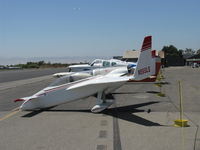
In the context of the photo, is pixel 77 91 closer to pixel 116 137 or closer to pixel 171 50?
pixel 116 137

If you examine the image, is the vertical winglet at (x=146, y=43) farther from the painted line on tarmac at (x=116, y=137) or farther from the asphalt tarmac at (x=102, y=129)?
the painted line on tarmac at (x=116, y=137)

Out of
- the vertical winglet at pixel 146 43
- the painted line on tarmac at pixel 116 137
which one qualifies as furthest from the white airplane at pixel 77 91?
the painted line on tarmac at pixel 116 137

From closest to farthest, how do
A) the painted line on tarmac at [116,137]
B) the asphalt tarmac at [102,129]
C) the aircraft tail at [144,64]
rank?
the painted line on tarmac at [116,137] → the asphalt tarmac at [102,129] → the aircraft tail at [144,64]

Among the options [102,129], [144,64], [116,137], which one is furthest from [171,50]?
[116,137]

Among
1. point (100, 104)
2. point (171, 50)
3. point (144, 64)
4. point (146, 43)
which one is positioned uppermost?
point (171, 50)

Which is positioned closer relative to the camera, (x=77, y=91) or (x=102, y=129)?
(x=102, y=129)

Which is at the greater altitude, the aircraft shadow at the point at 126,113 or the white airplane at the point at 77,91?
the white airplane at the point at 77,91

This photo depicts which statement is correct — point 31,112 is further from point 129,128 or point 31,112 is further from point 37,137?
point 129,128

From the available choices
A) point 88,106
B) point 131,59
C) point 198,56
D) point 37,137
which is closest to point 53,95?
point 88,106

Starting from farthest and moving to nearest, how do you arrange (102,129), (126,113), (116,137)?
1. (126,113)
2. (102,129)
3. (116,137)

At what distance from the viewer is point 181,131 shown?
655cm

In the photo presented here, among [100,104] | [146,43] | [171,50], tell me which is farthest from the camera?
[171,50]

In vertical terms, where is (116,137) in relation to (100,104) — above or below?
below

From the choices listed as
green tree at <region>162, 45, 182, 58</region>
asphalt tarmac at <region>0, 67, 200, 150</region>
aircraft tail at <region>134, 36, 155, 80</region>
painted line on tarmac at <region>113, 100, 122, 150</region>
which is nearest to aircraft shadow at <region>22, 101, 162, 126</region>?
asphalt tarmac at <region>0, 67, 200, 150</region>
